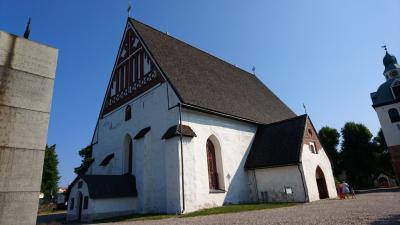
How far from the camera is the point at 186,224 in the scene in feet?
32.2

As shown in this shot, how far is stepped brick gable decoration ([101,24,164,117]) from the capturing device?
20.1m

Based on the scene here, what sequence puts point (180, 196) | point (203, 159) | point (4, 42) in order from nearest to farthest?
1. point (4, 42)
2. point (180, 196)
3. point (203, 159)

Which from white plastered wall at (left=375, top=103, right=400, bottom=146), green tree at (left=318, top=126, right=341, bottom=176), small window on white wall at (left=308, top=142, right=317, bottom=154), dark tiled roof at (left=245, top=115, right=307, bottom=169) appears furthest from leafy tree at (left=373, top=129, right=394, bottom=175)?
dark tiled roof at (left=245, top=115, right=307, bottom=169)

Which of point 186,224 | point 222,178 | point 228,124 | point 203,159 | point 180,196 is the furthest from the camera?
point 228,124

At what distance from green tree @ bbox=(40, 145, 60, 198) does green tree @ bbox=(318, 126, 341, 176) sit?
143 feet

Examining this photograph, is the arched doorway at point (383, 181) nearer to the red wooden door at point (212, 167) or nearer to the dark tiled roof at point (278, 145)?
the dark tiled roof at point (278, 145)

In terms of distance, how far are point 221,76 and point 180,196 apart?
13623mm

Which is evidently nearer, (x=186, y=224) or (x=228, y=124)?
(x=186, y=224)

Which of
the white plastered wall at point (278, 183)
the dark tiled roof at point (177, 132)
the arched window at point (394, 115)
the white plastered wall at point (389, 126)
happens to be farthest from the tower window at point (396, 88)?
the dark tiled roof at point (177, 132)

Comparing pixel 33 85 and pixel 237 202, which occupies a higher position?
pixel 33 85

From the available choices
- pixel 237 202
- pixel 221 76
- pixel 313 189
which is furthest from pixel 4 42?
pixel 221 76

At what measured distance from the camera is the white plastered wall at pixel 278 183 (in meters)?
18.0

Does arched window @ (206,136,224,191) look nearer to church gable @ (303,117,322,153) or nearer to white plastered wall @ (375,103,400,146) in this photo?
church gable @ (303,117,322,153)

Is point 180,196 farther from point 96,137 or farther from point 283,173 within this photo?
point 96,137
